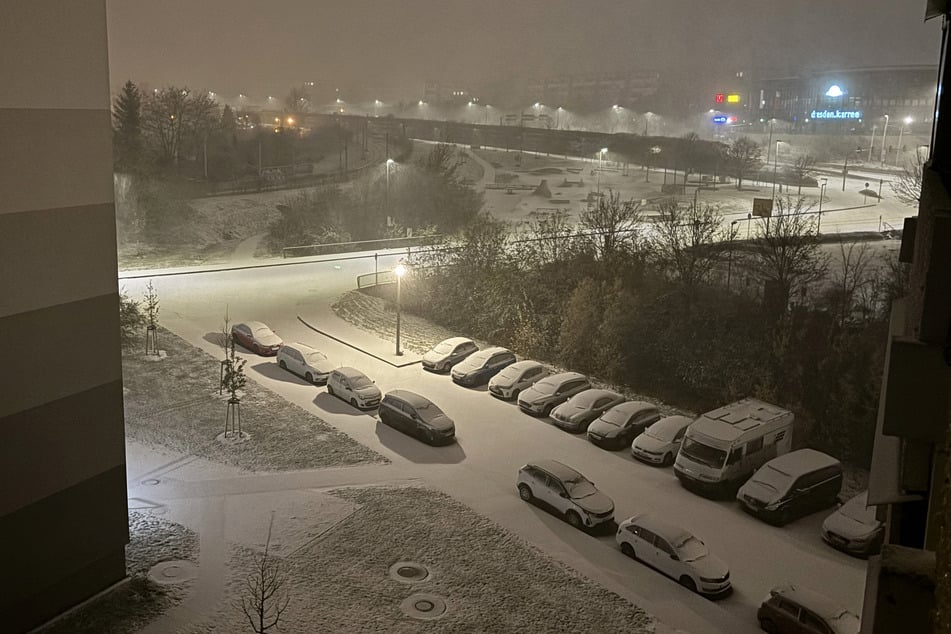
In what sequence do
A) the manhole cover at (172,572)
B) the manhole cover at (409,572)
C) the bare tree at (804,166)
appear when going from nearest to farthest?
the manhole cover at (172,572)
the manhole cover at (409,572)
the bare tree at (804,166)

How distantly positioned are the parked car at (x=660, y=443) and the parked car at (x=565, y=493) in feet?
3.39

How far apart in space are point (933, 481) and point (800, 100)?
15268 mm

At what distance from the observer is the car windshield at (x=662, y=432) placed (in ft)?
24.2

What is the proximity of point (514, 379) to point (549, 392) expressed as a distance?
1.70 ft

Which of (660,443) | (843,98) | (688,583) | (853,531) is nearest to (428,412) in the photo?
(660,443)

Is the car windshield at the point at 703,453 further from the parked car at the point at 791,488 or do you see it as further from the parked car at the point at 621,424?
the parked car at the point at 621,424

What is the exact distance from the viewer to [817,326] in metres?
9.11

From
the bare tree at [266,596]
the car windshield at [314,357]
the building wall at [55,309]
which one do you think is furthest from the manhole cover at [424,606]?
the car windshield at [314,357]

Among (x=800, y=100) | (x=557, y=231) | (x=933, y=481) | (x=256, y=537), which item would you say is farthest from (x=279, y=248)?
(x=933, y=481)

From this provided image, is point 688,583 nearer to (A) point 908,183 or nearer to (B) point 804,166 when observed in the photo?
(A) point 908,183

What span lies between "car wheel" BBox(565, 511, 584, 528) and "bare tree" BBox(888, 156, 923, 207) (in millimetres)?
8627

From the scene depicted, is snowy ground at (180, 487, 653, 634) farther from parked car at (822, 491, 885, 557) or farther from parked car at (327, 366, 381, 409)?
parked car at (327, 366, 381, 409)

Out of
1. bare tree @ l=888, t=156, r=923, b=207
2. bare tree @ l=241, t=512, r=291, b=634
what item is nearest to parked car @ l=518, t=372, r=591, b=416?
bare tree @ l=241, t=512, r=291, b=634

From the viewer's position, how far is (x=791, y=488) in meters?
6.34
